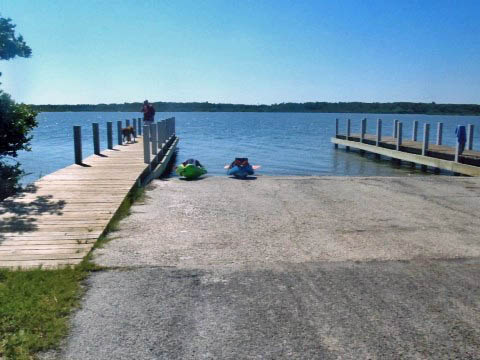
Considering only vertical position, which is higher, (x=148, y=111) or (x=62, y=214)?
(x=148, y=111)

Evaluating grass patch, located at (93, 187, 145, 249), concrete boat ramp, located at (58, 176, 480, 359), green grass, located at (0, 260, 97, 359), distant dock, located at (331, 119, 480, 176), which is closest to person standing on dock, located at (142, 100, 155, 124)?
distant dock, located at (331, 119, 480, 176)

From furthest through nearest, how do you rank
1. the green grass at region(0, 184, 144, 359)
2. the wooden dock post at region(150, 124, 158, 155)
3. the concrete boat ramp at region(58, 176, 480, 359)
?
1. the wooden dock post at region(150, 124, 158, 155)
2. the concrete boat ramp at region(58, 176, 480, 359)
3. the green grass at region(0, 184, 144, 359)

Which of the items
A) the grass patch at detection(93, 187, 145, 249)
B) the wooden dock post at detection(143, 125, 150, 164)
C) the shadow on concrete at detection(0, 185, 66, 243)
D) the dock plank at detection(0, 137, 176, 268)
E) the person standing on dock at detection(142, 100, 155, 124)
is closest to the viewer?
the dock plank at detection(0, 137, 176, 268)

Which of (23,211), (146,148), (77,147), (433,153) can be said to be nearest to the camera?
(23,211)

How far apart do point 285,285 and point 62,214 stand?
13.7 feet

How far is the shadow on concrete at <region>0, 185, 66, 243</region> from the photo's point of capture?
251 inches

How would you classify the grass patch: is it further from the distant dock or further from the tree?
the distant dock

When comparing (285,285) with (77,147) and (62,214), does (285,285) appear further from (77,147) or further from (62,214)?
(77,147)

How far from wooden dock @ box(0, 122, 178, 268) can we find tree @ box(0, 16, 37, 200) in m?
1.71

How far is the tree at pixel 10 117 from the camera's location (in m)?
11.0

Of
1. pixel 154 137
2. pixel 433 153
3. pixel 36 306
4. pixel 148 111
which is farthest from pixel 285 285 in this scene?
pixel 148 111

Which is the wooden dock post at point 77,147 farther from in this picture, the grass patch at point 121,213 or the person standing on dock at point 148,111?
the person standing on dock at point 148,111

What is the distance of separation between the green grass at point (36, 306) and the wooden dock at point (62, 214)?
0.41m

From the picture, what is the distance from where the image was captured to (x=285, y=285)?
4.52m
